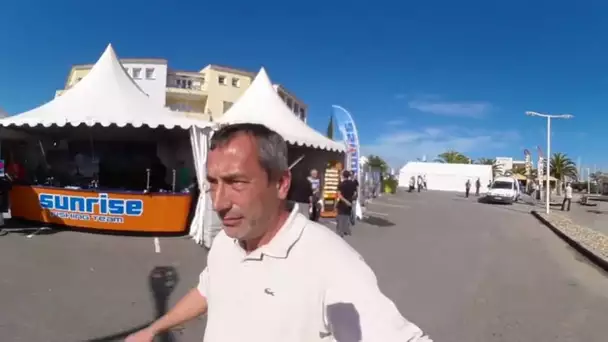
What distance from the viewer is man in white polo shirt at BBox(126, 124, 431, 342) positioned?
4.13 ft

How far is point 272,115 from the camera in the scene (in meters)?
14.5

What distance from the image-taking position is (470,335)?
5.01m

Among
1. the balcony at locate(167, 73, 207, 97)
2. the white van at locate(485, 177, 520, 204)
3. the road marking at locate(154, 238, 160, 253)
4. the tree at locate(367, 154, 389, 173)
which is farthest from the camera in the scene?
the balcony at locate(167, 73, 207, 97)

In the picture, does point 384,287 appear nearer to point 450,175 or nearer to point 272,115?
point 272,115

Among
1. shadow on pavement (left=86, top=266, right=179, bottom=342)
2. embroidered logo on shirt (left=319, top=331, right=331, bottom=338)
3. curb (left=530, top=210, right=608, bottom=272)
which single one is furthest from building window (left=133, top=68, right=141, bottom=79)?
embroidered logo on shirt (left=319, top=331, right=331, bottom=338)

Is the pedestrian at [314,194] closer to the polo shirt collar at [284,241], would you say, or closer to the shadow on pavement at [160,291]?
the shadow on pavement at [160,291]

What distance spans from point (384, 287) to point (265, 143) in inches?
232

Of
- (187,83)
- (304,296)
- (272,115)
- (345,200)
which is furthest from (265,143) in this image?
(187,83)

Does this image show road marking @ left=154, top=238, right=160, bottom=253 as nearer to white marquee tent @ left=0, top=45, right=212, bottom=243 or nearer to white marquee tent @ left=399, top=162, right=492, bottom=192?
white marquee tent @ left=0, top=45, right=212, bottom=243

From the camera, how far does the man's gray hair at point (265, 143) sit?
4.63 ft

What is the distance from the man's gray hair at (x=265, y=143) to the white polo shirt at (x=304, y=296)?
0.50 feet

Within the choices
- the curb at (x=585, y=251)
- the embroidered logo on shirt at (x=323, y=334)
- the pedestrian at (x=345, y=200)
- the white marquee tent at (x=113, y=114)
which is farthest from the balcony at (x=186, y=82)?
the embroidered logo on shirt at (x=323, y=334)

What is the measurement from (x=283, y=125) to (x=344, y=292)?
515 inches

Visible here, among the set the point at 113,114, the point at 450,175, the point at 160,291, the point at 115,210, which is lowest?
the point at 160,291
